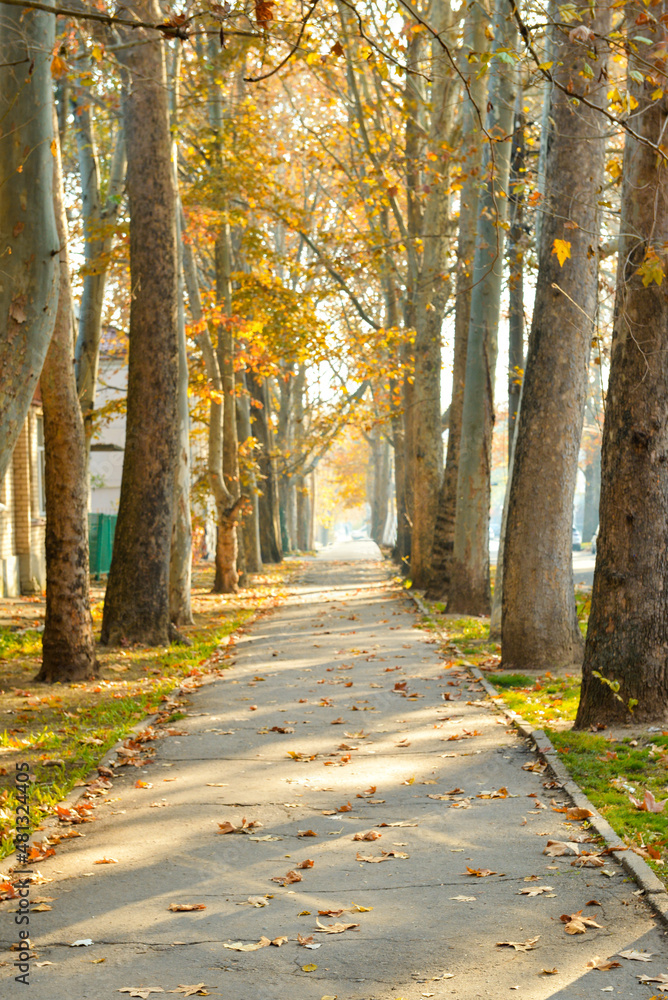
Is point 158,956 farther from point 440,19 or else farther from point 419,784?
point 440,19

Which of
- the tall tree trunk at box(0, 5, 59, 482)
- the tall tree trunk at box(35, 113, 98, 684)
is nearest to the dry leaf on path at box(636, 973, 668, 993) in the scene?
the tall tree trunk at box(0, 5, 59, 482)

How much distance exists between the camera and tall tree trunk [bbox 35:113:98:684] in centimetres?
1027

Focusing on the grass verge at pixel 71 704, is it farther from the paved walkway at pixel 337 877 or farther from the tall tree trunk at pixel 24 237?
the tall tree trunk at pixel 24 237

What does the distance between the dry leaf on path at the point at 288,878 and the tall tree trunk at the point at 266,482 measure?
25.4 meters

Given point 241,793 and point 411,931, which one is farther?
point 241,793

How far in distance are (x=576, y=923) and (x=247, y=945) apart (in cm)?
140

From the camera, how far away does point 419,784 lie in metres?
6.90

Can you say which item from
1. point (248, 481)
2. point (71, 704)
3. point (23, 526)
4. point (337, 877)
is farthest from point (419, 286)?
point (337, 877)

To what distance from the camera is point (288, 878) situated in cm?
505

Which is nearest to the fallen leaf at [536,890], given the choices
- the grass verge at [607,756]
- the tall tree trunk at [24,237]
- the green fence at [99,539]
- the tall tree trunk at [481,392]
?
the grass verge at [607,756]

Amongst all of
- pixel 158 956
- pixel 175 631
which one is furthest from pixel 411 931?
pixel 175 631

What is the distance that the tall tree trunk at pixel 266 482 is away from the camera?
101ft

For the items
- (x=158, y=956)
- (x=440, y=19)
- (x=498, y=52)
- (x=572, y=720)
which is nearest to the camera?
(x=158, y=956)

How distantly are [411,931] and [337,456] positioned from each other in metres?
69.4
